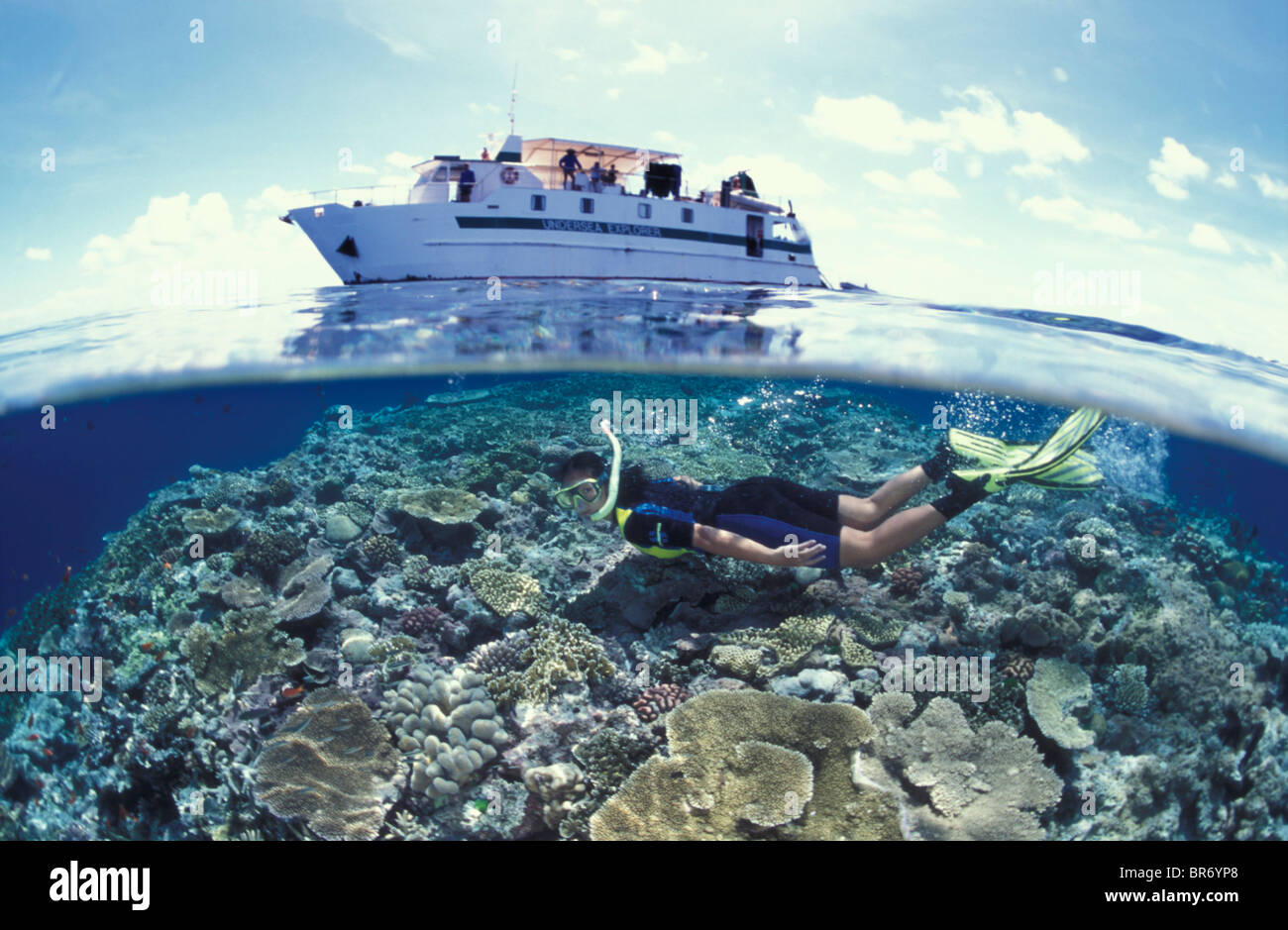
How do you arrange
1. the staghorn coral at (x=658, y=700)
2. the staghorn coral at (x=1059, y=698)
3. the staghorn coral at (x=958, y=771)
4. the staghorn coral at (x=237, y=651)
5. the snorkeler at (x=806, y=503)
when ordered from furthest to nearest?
the staghorn coral at (x=237, y=651)
the snorkeler at (x=806, y=503)
the staghorn coral at (x=658, y=700)
the staghorn coral at (x=1059, y=698)
the staghorn coral at (x=958, y=771)

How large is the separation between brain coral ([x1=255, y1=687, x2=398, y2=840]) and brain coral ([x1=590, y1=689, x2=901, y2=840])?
1.71 m

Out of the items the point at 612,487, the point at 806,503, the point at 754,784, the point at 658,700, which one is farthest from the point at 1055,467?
the point at 658,700

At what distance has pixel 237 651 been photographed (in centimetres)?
555

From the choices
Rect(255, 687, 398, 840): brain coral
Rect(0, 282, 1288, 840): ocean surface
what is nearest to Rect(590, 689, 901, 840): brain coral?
Rect(0, 282, 1288, 840): ocean surface

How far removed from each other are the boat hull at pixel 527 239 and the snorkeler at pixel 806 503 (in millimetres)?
13938

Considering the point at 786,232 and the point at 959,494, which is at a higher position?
the point at 786,232

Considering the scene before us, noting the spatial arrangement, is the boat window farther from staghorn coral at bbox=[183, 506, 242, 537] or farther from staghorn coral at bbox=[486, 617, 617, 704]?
staghorn coral at bbox=[486, 617, 617, 704]

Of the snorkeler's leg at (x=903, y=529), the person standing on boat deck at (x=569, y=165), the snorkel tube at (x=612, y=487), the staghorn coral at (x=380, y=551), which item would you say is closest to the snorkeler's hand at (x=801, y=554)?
the snorkeler's leg at (x=903, y=529)

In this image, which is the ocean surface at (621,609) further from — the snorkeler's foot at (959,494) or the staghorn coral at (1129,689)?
the snorkeler's foot at (959,494)

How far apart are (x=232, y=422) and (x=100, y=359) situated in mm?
2309

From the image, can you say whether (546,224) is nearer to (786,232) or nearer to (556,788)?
(786,232)

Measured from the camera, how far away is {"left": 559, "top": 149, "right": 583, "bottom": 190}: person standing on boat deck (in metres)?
18.8

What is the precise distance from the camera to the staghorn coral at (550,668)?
16.0 ft

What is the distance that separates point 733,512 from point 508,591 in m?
2.32
